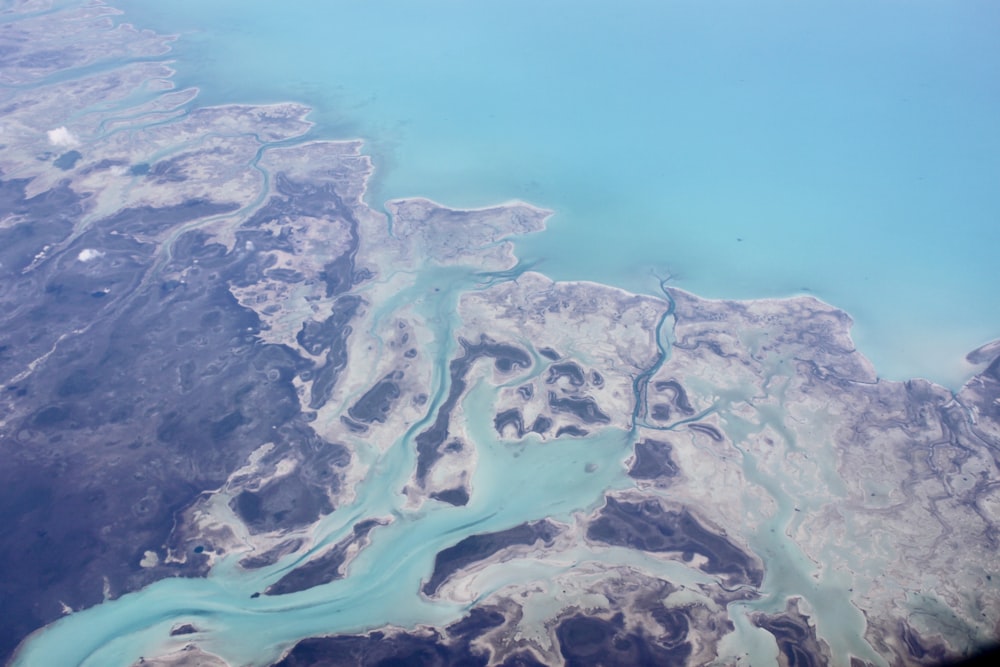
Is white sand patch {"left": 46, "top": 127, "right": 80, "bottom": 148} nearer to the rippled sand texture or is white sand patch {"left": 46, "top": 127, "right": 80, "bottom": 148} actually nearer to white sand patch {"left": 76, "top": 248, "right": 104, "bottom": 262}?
the rippled sand texture

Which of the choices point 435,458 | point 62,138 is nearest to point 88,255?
point 62,138

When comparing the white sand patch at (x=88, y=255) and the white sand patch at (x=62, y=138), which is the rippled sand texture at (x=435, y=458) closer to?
the white sand patch at (x=88, y=255)

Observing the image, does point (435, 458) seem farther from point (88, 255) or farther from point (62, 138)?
point (62, 138)

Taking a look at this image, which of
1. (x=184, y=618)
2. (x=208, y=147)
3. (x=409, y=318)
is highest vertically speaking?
(x=208, y=147)

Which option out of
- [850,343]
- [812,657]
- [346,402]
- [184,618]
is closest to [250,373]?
[346,402]

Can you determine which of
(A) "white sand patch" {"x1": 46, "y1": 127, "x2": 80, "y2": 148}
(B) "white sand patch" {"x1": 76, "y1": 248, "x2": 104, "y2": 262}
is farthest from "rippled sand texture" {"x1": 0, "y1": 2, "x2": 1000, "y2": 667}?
(A) "white sand patch" {"x1": 46, "y1": 127, "x2": 80, "y2": 148}

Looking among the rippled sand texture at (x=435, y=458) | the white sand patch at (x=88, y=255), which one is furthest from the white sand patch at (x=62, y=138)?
the white sand patch at (x=88, y=255)

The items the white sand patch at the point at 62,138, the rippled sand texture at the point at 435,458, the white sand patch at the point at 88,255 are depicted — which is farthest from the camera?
the white sand patch at the point at 62,138

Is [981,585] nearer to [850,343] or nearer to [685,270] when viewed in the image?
[850,343]
